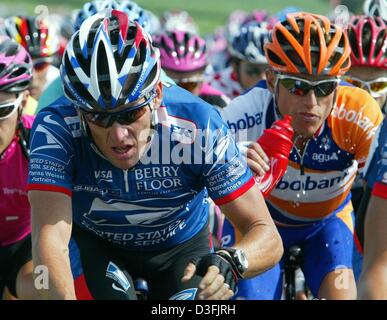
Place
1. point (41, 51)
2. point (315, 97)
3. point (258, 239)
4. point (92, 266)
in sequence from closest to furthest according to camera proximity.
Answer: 1. point (258, 239)
2. point (92, 266)
3. point (315, 97)
4. point (41, 51)

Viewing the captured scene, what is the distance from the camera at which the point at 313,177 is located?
688cm

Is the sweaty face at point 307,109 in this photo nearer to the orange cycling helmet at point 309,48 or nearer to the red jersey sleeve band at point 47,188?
the orange cycling helmet at point 309,48

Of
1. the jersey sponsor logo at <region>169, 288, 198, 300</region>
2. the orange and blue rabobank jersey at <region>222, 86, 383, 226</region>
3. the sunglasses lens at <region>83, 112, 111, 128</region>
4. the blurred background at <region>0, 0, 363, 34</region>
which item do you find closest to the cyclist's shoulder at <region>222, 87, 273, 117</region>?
the orange and blue rabobank jersey at <region>222, 86, 383, 226</region>

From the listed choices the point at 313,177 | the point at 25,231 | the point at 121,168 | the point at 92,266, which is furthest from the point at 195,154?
the point at 25,231

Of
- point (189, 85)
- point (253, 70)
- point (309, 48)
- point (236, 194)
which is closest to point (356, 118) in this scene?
point (309, 48)

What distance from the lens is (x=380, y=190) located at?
13.8ft

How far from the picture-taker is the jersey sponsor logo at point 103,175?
17.1 ft

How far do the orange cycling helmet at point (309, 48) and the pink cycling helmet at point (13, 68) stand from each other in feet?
6.16

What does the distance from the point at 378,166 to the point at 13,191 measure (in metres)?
3.27

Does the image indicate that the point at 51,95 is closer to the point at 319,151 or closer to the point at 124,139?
the point at 319,151

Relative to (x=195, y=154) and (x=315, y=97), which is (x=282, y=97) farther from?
(x=195, y=154)

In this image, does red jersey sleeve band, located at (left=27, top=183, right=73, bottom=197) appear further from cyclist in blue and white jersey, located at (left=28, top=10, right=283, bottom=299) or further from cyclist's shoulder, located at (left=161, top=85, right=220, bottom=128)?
cyclist's shoulder, located at (left=161, top=85, right=220, bottom=128)

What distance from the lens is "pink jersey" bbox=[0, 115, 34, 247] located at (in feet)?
22.1
